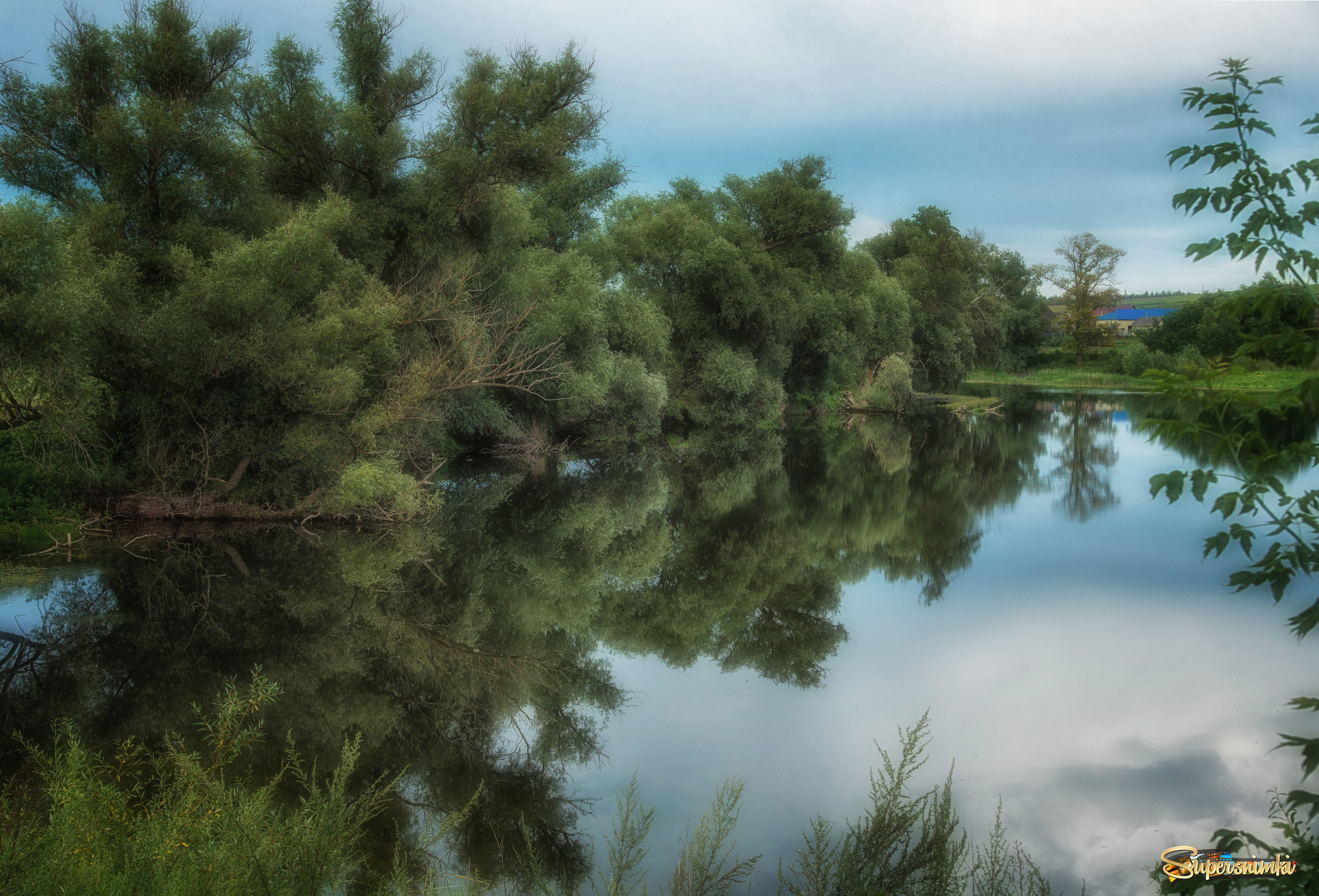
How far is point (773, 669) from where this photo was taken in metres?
10.3

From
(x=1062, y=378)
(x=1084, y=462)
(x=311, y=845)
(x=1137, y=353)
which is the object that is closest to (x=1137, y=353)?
(x=1137, y=353)

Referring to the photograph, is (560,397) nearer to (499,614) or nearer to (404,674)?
(499,614)

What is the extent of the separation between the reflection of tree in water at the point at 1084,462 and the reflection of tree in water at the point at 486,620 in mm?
1876

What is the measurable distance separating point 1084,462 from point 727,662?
21015 mm

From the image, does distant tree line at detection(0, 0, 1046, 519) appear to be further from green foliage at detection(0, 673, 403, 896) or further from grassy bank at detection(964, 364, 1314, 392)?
grassy bank at detection(964, 364, 1314, 392)

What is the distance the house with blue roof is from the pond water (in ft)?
180

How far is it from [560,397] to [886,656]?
65.3ft

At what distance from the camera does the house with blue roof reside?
7371 cm

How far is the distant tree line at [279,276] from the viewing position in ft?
50.8

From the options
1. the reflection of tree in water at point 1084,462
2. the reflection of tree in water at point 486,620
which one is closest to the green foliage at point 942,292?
the reflection of tree in water at point 1084,462

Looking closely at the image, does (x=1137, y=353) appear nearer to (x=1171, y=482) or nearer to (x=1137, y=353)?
(x=1137, y=353)

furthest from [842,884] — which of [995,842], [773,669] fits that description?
[773,669]

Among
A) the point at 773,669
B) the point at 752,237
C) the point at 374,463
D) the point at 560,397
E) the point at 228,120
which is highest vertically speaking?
the point at 752,237

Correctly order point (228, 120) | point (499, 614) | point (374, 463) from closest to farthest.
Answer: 1. point (499, 614)
2. point (374, 463)
3. point (228, 120)
